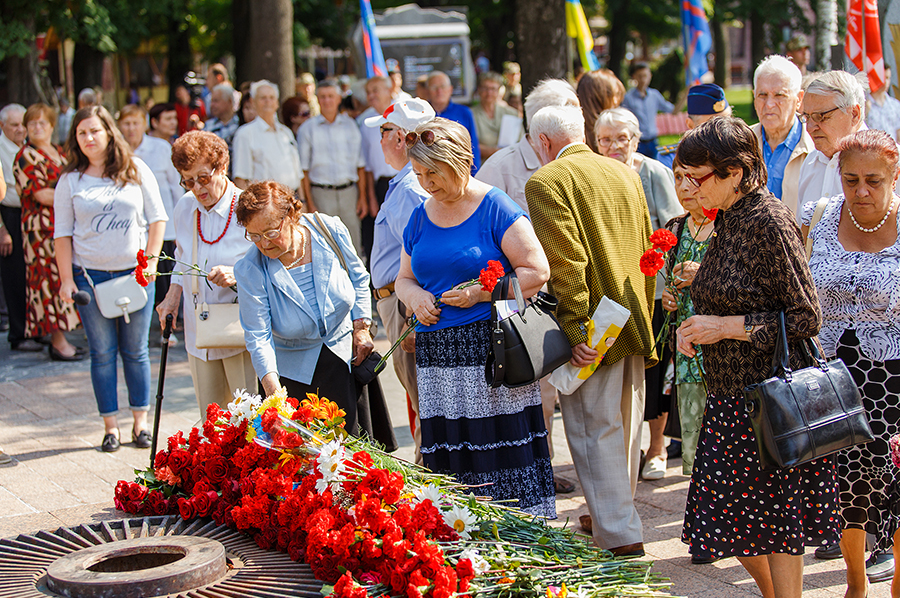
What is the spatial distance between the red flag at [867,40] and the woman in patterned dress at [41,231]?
6.67 m

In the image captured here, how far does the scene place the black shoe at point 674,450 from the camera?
5.90 m

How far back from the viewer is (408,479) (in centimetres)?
345

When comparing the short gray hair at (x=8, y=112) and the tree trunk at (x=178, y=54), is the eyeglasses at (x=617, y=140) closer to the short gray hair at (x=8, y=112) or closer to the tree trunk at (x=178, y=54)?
the short gray hair at (x=8, y=112)

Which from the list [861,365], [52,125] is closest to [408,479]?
[861,365]

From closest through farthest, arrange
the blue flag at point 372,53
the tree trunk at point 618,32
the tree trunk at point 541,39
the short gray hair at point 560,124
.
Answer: the short gray hair at point 560,124
the tree trunk at point 541,39
the blue flag at point 372,53
the tree trunk at point 618,32

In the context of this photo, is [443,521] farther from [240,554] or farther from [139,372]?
[139,372]

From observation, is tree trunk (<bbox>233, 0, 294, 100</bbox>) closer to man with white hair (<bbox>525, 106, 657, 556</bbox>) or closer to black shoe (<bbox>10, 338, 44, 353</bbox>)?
black shoe (<bbox>10, 338, 44, 353</bbox>)

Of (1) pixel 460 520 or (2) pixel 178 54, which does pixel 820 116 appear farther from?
(2) pixel 178 54

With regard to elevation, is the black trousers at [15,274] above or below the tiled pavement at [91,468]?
above

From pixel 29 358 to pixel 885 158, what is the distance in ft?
25.2

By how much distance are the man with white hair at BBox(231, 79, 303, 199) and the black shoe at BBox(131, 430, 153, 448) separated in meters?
3.75

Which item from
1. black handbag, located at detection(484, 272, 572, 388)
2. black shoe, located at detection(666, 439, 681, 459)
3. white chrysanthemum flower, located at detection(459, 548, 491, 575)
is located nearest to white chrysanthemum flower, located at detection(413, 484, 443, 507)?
white chrysanthemum flower, located at detection(459, 548, 491, 575)

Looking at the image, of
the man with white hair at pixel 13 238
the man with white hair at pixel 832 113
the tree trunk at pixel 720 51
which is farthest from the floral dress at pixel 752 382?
the tree trunk at pixel 720 51

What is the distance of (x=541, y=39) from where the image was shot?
11.2 meters
